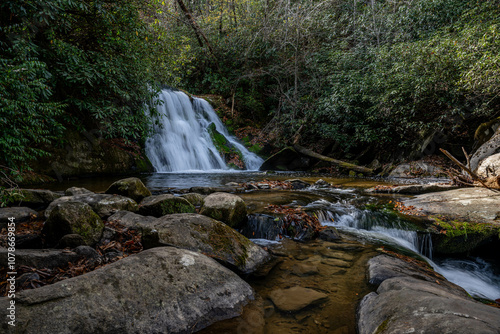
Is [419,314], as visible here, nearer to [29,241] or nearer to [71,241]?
[71,241]

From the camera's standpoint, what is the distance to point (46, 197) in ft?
→ 15.9

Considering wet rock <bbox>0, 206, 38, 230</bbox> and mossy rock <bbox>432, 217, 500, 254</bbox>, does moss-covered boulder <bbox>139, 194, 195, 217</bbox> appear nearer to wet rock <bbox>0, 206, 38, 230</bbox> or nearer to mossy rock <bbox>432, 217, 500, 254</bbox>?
wet rock <bbox>0, 206, 38, 230</bbox>

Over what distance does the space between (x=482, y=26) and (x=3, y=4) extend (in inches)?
517

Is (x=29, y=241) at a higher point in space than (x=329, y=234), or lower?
higher

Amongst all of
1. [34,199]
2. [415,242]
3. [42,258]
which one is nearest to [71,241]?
[42,258]

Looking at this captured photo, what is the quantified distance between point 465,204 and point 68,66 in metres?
9.92

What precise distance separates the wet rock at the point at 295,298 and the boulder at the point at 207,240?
0.51m

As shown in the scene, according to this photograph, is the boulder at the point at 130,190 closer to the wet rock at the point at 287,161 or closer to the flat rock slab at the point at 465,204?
the flat rock slab at the point at 465,204

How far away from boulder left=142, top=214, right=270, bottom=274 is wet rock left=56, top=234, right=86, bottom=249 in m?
0.75

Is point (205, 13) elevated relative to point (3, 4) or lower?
elevated

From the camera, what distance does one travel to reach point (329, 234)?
13.8 ft

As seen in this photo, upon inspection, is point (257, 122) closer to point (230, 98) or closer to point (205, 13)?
point (230, 98)

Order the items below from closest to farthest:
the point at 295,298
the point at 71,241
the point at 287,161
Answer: the point at 295,298, the point at 71,241, the point at 287,161

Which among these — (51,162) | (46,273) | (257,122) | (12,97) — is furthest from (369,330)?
(257,122)
